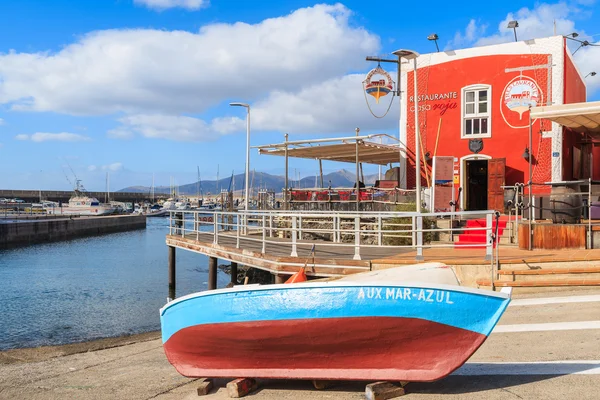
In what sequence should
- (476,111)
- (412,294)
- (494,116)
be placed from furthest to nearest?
1. (476,111)
2. (494,116)
3. (412,294)

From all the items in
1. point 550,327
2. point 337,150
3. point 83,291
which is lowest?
point 83,291

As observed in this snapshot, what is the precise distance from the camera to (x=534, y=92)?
1934cm

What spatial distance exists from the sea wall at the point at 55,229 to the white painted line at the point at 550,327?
43.6 metres

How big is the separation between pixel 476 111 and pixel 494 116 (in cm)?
71

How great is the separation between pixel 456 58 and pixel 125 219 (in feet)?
199

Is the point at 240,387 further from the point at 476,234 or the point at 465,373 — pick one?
the point at 476,234

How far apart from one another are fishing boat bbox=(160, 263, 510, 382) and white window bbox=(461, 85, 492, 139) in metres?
15.4

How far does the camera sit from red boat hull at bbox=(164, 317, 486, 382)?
5.93m

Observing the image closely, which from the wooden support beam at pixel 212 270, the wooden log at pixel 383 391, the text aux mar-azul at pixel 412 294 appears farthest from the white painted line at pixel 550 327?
the wooden support beam at pixel 212 270

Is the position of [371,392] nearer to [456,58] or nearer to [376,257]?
[376,257]

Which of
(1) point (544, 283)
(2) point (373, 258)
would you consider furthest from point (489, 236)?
(2) point (373, 258)

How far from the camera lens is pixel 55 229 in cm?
5272

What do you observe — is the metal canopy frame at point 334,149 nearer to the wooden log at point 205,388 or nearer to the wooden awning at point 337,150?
the wooden awning at point 337,150

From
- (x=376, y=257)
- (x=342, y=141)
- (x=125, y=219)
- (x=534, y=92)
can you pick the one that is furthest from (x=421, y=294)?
(x=125, y=219)
